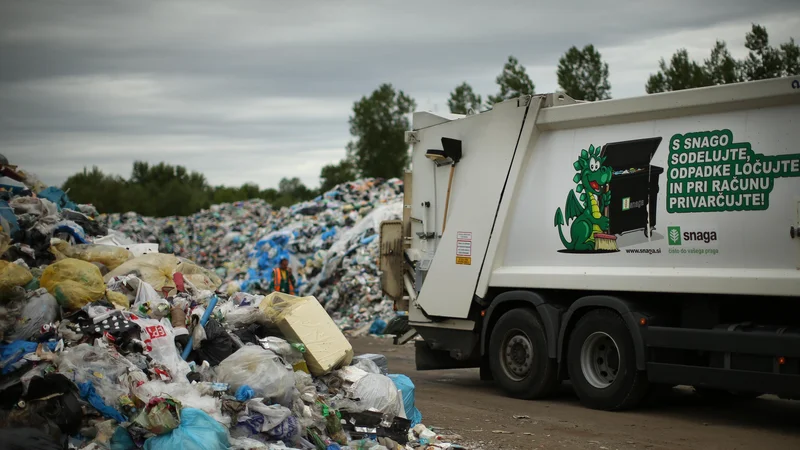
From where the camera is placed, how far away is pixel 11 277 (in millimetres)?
6469

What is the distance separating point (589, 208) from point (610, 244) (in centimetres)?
41

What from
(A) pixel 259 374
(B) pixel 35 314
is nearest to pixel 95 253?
(B) pixel 35 314

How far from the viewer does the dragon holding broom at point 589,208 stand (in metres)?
8.01

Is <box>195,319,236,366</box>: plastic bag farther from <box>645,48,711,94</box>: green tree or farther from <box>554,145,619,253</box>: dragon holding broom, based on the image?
<box>645,48,711,94</box>: green tree

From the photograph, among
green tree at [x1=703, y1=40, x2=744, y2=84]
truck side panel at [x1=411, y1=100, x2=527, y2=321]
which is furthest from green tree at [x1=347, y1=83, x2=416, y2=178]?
truck side panel at [x1=411, y1=100, x2=527, y2=321]

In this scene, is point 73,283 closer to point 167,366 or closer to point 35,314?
point 35,314

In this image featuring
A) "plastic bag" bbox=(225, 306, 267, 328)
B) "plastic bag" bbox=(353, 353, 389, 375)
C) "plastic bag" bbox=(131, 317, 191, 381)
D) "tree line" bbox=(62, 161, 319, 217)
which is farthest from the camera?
"tree line" bbox=(62, 161, 319, 217)

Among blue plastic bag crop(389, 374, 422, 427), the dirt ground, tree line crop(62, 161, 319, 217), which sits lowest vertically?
the dirt ground

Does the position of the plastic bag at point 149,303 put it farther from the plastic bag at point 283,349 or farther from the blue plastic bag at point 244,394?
the blue plastic bag at point 244,394

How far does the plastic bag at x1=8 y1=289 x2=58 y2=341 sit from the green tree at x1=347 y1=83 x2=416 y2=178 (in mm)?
41320

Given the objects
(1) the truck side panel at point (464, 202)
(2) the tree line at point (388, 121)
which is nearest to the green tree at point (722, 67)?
(2) the tree line at point (388, 121)

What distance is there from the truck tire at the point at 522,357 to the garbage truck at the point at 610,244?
0.02m

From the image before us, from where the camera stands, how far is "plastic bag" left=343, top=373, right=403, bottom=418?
261 inches

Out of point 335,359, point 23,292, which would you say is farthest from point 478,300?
point 23,292
